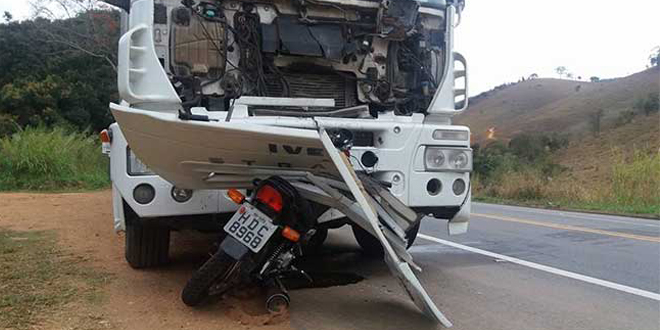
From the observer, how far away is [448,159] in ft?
16.6

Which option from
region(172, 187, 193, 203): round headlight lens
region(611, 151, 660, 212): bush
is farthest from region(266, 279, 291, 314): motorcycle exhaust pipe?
region(611, 151, 660, 212): bush

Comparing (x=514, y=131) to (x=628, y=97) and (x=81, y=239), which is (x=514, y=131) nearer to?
(x=628, y=97)

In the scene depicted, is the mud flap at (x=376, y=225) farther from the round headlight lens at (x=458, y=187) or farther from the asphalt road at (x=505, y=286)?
the round headlight lens at (x=458, y=187)

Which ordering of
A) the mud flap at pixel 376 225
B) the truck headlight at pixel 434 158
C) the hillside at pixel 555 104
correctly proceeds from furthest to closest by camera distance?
1. the hillside at pixel 555 104
2. the truck headlight at pixel 434 158
3. the mud flap at pixel 376 225

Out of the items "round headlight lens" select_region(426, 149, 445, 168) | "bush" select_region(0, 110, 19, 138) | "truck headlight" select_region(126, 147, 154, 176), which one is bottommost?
"truck headlight" select_region(126, 147, 154, 176)

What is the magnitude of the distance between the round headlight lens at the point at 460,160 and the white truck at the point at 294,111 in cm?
2

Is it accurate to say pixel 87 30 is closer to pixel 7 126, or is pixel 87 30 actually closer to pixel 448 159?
pixel 7 126

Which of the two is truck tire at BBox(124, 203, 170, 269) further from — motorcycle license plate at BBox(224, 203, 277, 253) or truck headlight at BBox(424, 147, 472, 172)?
truck headlight at BBox(424, 147, 472, 172)

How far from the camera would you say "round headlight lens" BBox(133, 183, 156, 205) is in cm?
440

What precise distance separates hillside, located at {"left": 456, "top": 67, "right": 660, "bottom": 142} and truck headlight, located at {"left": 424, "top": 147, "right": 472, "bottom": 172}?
40732 mm

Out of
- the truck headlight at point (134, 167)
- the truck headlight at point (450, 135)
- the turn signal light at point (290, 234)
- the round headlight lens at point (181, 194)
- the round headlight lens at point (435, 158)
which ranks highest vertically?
the truck headlight at point (450, 135)

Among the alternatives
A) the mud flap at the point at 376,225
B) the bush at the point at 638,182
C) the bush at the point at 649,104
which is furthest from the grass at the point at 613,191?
the bush at the point at 649,104

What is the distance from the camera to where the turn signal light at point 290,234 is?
3.93m

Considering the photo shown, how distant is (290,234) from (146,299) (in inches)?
53.3
